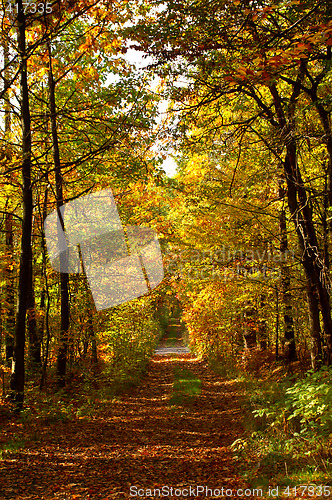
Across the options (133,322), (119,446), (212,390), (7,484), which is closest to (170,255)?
(133,322)

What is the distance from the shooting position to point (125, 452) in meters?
6.59

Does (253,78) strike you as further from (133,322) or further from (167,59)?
(133,322)

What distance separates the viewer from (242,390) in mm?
11516

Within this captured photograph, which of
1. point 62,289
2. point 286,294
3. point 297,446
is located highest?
point 62,289

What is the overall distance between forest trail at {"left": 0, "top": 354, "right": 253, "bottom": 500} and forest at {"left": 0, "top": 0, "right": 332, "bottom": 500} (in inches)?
1.9

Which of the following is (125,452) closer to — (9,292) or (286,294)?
(286,294)

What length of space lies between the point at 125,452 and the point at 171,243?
8297mm

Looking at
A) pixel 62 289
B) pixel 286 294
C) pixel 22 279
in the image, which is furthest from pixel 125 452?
pixel 286 294

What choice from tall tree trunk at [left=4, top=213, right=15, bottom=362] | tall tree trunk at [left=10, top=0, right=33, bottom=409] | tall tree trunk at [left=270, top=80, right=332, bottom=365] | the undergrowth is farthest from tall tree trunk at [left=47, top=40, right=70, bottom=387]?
tall tree trunk at [left=270, top=80, right=332, bottom=365]

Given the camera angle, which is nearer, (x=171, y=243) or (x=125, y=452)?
(x=125, y=452)

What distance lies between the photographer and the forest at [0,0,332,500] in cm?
534

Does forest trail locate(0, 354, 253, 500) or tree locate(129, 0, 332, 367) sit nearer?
tree locate(129, 0, 332, 367)

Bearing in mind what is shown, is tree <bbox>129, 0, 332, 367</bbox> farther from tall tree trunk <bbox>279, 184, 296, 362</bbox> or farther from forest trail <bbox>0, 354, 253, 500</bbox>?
forest trail <bbox>0, 354, 253, 500</bbox>

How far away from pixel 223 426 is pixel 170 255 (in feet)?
24.8
